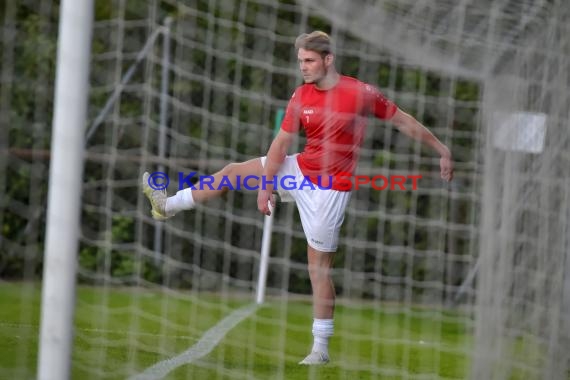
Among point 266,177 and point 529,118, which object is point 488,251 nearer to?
point 529,118

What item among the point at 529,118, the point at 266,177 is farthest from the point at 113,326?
the point at 529,118

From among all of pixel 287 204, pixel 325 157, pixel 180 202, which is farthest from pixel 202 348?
pixel 287 204

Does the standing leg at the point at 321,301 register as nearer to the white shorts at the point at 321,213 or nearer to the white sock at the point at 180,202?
the white shorts at the point at 321,213

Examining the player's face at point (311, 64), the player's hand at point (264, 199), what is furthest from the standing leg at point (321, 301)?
the player's face at point (311, 64)

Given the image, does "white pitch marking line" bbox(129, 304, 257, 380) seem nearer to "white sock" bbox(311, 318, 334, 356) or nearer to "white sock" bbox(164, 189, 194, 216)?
"white sock" bbox(311, 318, 334, 356)

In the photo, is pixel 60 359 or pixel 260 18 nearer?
pixel 60 359

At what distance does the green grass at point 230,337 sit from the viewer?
465 centimetres

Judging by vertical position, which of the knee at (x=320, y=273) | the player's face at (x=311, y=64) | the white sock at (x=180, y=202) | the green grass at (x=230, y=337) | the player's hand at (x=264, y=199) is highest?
the player's face at (x=311, y=64)

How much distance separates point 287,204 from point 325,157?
4102 millimetres

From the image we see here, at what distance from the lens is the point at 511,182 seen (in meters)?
5.21

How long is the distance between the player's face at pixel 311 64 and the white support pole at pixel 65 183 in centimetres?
160

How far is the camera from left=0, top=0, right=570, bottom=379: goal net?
4.93 m

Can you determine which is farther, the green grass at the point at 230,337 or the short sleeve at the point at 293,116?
the short sleeve at the point at 293,116

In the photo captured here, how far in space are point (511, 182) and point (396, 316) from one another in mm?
3121
